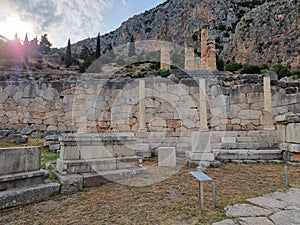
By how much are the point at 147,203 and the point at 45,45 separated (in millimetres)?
50850

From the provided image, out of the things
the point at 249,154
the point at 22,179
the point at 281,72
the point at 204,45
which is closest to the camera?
the point at 22,179

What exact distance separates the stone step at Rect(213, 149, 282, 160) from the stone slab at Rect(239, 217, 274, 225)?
3.58 metres

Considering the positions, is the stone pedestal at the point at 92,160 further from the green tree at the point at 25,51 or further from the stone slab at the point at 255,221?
the green tree at the point at 25,51

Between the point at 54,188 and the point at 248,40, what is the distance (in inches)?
1577

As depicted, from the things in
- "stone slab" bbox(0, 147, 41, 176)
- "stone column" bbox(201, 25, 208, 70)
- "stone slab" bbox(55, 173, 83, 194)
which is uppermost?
"stone column" bbox(201, 25, 208, 70)

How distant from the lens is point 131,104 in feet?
28.4

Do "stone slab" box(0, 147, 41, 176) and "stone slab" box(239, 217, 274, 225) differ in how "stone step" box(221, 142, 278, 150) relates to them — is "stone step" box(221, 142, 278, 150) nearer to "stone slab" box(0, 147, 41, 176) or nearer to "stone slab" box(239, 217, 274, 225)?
"stone slab" box(239, 217, 274, 225)

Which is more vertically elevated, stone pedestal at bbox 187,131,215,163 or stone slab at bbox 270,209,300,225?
stone pedestal at bbox 187,131,215,163

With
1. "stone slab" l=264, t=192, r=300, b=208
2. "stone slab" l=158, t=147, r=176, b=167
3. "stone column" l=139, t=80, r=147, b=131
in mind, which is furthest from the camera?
"stone column" l=139, t=80, r=147, b=131

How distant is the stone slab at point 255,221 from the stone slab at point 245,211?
0.08m

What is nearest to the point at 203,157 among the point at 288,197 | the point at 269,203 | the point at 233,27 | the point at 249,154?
the point at 249,154

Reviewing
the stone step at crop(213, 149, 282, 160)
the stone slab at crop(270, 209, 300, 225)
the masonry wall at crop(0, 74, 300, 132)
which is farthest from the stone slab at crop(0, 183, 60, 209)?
the masonry wall at crop(0, 74, 300, 132)

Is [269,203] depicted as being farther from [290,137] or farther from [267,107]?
[267,107]

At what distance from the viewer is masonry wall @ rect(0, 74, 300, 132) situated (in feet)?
27.5
